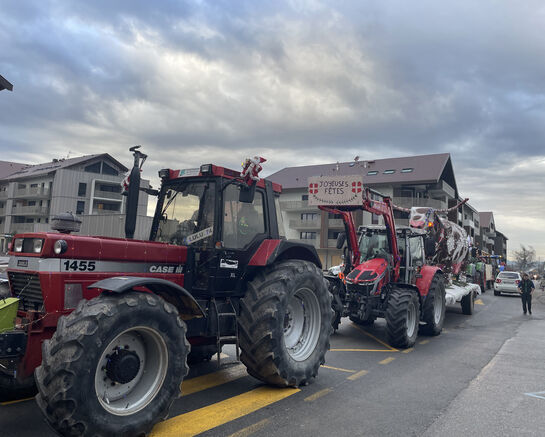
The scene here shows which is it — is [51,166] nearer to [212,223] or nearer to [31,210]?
[31,210]

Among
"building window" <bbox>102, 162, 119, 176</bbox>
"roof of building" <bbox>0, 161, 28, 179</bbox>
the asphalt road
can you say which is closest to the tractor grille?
the asphalt road

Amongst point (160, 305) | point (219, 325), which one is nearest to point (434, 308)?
point (219, 325)

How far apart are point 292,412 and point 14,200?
63.1m

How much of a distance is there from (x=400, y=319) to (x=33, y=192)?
5538cm

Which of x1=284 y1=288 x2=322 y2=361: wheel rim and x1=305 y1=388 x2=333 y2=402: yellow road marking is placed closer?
x1=305 y1=388 x2=333 y2=402: yellow road marking

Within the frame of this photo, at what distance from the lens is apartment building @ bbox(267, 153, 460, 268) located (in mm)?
43500

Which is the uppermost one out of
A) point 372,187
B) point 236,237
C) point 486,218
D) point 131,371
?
point 486,218

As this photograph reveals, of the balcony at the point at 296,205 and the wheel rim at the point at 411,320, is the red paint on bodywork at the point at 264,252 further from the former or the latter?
the balcony at the point at 296,205

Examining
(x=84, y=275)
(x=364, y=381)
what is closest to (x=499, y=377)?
(x=364, y=381)

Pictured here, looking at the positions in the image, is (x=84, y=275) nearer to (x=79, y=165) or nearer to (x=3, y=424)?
(x=3, y=424)

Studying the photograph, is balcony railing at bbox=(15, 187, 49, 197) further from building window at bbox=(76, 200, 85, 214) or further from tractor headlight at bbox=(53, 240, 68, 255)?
tractor headlight at bbox=(53, 240, 68, 255)

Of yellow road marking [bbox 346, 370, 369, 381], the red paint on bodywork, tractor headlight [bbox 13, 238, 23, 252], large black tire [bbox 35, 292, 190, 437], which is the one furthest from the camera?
yellow road marking [bbox 346, 370, 369, 381]

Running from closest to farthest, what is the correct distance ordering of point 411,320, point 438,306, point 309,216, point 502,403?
point 502,403 < point 411,320 < point 438,306 < point 309,216

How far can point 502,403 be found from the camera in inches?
211
